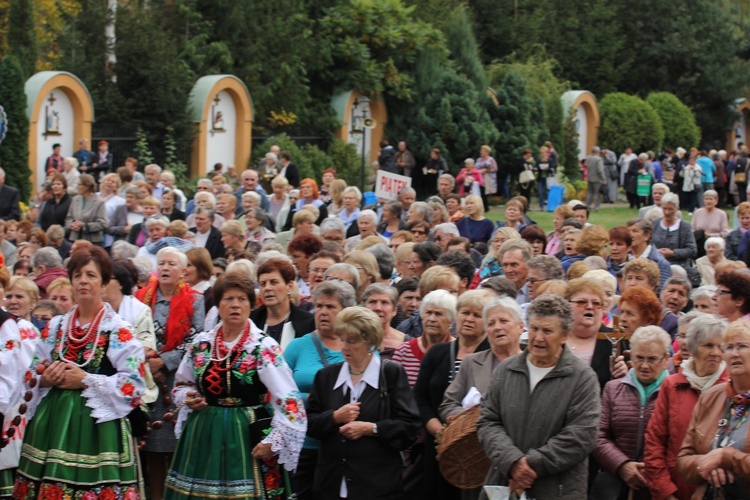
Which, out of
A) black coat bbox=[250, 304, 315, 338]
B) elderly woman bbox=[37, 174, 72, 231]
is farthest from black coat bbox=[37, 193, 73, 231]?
black coat bbox=[250, 304, 315, 338]

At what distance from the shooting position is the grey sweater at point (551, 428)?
6.30 metres

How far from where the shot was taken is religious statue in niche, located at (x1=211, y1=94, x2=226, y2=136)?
30812mm

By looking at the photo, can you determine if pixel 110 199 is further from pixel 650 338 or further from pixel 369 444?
pixel 650 338

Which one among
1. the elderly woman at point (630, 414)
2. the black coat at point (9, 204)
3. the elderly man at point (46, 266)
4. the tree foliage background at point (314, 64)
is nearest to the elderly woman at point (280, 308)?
the elderly woman at point (630, 414)

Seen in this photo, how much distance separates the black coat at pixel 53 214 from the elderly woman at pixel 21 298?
23.4 feet

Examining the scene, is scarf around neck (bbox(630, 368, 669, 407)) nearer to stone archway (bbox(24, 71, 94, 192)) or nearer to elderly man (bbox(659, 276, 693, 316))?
elderly man (bbox(659, 276, 693, 316))

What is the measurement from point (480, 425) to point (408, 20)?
2987 cm

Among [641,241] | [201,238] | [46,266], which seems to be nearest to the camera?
[46,266]

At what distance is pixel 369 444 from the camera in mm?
7059

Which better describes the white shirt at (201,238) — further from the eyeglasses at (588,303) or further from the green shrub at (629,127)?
the green shrub at (629,127)

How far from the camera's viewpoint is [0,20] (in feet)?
104

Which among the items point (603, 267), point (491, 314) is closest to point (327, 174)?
point (603, 267)

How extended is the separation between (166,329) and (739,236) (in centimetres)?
880

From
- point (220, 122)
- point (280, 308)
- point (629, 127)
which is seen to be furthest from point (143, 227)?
point (629, 127)
